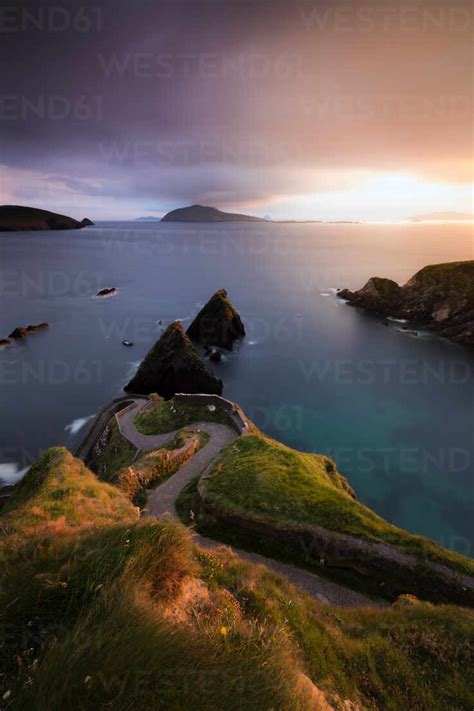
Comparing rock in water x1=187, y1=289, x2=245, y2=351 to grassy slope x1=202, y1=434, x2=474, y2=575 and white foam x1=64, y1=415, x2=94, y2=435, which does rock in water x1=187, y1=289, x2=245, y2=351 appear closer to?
white foam x1=64, y1=415, x2=94, y2=435

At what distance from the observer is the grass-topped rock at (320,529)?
1568 centimetres

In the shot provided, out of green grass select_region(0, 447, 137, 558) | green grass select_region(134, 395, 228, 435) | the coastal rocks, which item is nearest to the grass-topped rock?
green grass select_region(0, 447, 137, 558)

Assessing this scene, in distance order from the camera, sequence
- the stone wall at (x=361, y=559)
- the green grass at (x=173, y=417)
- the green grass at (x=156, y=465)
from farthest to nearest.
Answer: the green grass at (x=173, y=417), the green grass at (x=156, y=465), the stone wall at (x=361, y=559)

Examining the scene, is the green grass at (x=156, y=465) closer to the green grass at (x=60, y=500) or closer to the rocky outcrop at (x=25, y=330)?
the green grass at (x=60, y=500)

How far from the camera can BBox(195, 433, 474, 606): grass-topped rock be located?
51.4ft

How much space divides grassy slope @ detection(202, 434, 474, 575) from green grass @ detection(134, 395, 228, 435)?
302 inches

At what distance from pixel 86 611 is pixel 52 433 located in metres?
37.6

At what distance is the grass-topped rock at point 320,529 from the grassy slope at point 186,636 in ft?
10.5

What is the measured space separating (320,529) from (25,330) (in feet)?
227

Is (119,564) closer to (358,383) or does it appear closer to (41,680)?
(41,680)

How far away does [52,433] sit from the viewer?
38562mm

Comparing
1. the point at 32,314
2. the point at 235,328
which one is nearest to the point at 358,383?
the point at 235,328

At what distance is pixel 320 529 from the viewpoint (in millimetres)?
17250

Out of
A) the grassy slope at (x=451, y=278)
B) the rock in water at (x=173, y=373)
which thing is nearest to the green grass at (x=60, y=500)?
the rock in water at (x=173, y=373)
